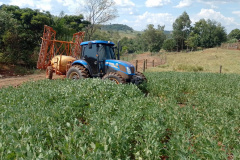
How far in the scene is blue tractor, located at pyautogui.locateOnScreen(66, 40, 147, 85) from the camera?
8375 mm

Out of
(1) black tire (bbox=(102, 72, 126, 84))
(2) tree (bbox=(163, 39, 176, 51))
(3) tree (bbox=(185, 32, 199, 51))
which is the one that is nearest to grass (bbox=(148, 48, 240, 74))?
(1) black tire (bbox=(102, 72, 126, 84))

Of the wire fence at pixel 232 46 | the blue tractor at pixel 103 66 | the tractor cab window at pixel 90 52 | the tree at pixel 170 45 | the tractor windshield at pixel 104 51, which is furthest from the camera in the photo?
the tree at pixel 170 45

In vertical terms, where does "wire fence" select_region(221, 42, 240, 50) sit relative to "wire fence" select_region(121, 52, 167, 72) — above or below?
above

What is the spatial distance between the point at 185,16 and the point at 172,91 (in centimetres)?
5913

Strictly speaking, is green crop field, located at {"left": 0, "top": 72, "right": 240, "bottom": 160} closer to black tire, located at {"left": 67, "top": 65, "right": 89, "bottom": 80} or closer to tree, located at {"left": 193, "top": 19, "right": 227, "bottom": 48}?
black tire, located at {"left": 67, "top": 65, "right": 89, "bottom": 80}

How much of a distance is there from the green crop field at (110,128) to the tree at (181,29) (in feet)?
174

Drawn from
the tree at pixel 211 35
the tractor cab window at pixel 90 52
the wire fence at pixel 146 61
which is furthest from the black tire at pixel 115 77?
the tree at pixel 211 35

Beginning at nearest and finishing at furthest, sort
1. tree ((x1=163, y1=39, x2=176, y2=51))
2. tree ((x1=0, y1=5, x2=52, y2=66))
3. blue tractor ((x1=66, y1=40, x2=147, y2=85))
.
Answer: blue tractor ((x1=66, y1=40, x2=147, y2=85)) < tree ((x1=0, y1=5, x2=52, y2=66)) < tree ((x1=163, y1=39, x2=176, y2=51))

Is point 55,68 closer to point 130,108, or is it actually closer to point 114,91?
point 114,91

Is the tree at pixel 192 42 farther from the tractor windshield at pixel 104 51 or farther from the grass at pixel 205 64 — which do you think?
the tractor windshield at pixel 104 51

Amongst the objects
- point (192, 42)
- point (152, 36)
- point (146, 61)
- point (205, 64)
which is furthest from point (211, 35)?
point (146, 61)

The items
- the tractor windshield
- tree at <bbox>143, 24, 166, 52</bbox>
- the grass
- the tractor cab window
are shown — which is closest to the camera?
the tractor windshield

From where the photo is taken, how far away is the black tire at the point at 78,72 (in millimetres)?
9016

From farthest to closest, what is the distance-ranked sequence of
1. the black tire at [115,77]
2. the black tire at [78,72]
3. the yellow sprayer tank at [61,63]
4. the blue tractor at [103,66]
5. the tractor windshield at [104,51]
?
the yellow sprayer tank at [61,63], the black tire at [78,72], the tractor windshield at [104,51], the blue tractor at [103,66], the black tire at [115,77]
